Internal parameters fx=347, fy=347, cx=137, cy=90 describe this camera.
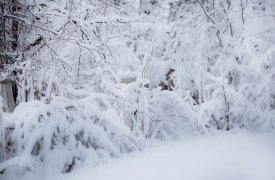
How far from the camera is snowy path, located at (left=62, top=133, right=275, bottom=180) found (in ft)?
13.3

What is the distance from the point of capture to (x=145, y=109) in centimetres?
669

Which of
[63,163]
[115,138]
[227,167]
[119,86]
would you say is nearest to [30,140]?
[63,163]

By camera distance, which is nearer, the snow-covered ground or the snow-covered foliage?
the snow-covered ground

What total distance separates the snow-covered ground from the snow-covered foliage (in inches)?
34.5

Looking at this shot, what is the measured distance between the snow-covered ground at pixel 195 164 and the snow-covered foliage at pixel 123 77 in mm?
876

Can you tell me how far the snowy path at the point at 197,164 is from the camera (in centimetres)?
405

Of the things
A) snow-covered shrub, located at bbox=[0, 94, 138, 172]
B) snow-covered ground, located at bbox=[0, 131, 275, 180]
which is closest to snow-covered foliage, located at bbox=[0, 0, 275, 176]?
snow-covered shrub, located at bbox=[0, 94, 138, 172]

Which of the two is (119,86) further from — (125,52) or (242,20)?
(242,20)

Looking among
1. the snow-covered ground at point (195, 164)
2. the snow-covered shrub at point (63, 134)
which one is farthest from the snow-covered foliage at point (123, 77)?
the snow-covered ground at point (195, 164)

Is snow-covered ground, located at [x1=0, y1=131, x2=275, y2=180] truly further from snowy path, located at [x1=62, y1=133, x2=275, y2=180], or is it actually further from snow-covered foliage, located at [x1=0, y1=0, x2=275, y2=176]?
snow-covered foliage, located at [x1=0, y1=0, x2=275, y2=176]

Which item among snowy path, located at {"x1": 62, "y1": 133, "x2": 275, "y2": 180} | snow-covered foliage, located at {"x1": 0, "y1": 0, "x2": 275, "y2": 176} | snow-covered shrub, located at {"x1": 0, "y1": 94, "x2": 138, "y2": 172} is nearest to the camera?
snowy path, located at {"x1": 62, "y1": 133, "x2": 275, "y2": 180}

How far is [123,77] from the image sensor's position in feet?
22.7

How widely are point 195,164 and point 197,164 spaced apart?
1.0 inches

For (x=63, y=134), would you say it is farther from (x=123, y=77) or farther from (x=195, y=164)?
(x=195, y=164)
